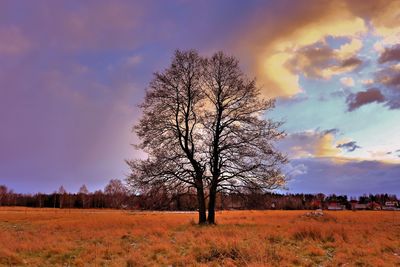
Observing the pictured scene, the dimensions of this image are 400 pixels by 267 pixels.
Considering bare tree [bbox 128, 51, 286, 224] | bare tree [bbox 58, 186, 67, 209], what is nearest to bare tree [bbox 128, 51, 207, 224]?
bare tree [bbox 128, 51, 286, 224]

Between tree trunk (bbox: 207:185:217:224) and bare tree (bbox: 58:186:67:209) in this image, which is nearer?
tree trunk (bbox: 207:185:217:224)

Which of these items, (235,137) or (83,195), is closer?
(235,137)

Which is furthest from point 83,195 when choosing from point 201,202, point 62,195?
point 201,202

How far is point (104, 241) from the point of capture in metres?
16.5

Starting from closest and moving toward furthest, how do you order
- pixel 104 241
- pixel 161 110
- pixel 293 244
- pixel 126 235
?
1. pixel 293 244
2. pixel 104 241
3. pixel 126 235
4. pixel 161 110

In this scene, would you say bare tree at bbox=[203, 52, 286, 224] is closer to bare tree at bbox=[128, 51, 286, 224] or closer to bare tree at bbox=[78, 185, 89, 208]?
bare tree at bbox=[128, 51, 286, 224]

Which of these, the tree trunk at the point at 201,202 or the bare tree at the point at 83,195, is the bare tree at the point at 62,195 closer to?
the bare tree at the point at 83,195

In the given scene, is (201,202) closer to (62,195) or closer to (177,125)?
(177,125)

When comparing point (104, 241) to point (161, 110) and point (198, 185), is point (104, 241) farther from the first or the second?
point (161, 110)

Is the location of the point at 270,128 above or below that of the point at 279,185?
above

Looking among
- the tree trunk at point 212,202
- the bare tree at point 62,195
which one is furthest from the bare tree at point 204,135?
the bare tree at point 62,195

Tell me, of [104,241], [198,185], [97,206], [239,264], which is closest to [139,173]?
[198,185]

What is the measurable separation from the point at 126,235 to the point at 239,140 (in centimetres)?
1053

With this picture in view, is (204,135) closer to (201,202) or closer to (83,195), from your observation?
(201,202)
